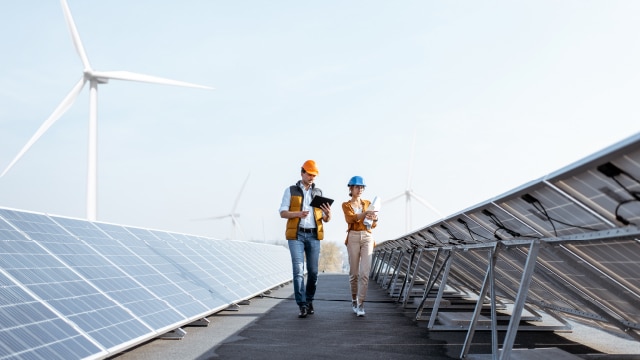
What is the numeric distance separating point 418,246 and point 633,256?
29.7 feet

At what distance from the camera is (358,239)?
11.8 meters

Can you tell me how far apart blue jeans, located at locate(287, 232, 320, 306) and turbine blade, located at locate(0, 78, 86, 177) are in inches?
578

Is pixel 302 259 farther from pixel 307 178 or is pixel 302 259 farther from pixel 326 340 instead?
pixel 326 340

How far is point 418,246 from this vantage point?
→ 14273 mm

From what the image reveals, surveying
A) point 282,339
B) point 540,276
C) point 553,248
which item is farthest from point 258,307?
point 553,248

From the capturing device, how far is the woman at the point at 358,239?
11594 mm

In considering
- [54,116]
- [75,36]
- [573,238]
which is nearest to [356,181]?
[573,238]

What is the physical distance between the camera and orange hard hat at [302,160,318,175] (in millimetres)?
11453

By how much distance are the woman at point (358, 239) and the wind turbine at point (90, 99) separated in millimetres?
11333

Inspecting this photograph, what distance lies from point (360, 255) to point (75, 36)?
17.5 meters

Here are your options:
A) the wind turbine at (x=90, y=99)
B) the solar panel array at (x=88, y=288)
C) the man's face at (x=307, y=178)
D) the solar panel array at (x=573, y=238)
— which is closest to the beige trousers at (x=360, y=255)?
the man's face at (x=307, y=178)

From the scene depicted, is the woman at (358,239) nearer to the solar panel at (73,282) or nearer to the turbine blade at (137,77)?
the solar panel at (73,282)

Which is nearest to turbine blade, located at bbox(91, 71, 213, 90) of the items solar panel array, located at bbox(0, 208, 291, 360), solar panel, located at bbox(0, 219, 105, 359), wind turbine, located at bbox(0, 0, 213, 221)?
wind turbine, located at bbox(0, 0, 213, 221)

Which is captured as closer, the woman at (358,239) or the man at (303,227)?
the man at (303,227)
